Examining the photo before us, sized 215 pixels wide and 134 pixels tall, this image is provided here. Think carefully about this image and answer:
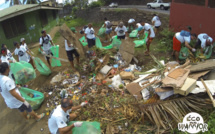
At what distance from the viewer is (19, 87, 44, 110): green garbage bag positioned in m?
4.01

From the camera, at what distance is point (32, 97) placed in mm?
4340

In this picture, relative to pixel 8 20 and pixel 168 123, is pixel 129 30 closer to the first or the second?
pixel 8 20

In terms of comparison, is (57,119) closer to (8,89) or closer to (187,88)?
(8,89)

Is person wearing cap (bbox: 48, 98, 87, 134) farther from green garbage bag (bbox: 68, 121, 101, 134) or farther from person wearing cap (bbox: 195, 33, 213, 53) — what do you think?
person wearing cap (bbox: 195, 33, 213, 53)

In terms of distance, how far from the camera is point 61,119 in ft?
8.45

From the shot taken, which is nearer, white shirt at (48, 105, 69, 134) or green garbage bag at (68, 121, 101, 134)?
white shirt at (48, 105, 69, 134)

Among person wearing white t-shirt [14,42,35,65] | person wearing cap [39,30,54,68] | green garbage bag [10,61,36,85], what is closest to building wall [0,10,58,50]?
person wearing white t-shirt [14,42,35,65]

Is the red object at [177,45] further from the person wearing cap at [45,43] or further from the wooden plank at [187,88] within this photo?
the person wearing cap at [45,43]

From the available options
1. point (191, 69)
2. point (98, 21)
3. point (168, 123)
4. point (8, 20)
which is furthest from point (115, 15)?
point (168, 123)

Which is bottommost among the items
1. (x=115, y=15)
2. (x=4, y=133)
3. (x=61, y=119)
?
(x=4, y=133)

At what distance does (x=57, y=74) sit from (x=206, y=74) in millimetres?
4754

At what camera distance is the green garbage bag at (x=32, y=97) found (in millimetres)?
4007

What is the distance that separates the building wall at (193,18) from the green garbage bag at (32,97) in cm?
714

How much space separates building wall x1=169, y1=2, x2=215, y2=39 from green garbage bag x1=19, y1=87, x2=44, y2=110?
7.14 metres
